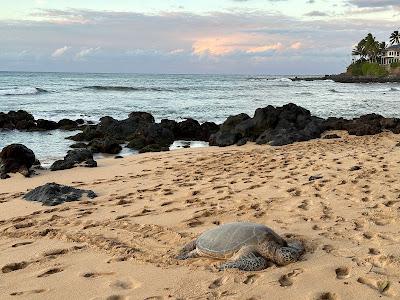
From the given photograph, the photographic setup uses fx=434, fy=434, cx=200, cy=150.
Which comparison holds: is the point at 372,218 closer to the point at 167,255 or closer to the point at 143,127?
the point at 167,255

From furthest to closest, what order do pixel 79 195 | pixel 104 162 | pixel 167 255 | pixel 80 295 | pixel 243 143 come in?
1. pixel 243 143
2. pixel 104 162
3. pixel 79 195
4. pixel 167 255
5. pixel 80 295

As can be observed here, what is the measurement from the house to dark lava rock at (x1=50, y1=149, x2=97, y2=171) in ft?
323

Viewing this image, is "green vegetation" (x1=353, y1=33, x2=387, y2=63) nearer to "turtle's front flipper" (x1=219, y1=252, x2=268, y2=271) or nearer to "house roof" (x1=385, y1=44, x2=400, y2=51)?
"house roof" (x1=385, y1=44, x2=400, y2=51)

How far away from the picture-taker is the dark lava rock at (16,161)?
10.0 metres

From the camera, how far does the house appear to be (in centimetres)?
9694

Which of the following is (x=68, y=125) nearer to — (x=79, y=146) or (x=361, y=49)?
(x=79, y=146)

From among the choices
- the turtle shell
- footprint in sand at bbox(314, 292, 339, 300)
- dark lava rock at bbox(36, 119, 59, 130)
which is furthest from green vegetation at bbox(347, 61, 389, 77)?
footprint in sand at bbox(314, 292, 339, 300)

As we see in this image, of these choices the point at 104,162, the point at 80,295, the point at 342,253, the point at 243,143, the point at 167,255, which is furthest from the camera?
the point at 243,143

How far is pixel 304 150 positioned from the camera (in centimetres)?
1171

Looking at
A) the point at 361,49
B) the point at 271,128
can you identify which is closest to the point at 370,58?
the point at 361,49

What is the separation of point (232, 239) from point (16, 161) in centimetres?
726

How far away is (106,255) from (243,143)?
966 cm

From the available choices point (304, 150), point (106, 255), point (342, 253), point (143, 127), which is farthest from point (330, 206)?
point (143, 127)

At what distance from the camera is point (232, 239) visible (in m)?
4.54
